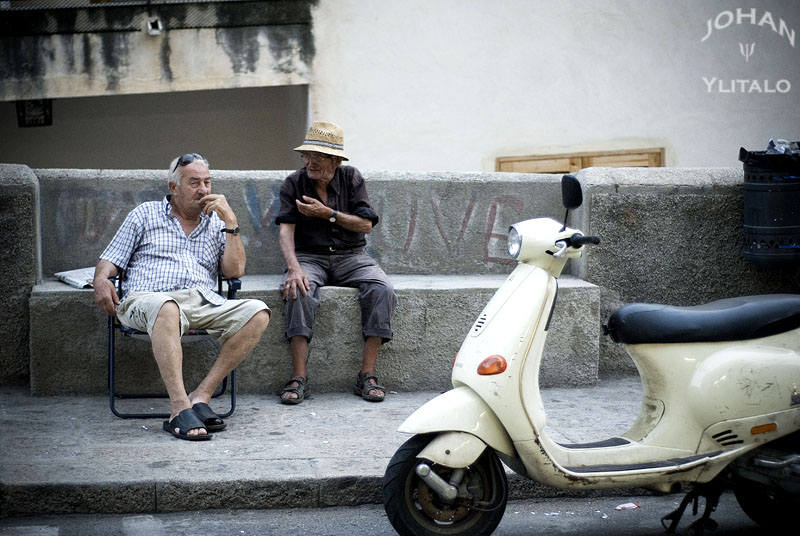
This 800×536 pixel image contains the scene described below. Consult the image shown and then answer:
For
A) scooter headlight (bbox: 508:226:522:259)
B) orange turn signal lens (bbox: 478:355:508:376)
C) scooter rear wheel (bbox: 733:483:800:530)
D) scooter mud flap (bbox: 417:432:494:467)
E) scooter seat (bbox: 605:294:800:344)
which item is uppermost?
scooter headlight (bbox: 508:226:522:259)

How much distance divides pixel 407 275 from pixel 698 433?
2888mm

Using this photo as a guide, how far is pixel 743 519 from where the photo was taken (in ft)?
13.8

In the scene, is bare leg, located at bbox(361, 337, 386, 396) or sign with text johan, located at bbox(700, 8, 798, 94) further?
sign with text johan, located at bbox(700, 8, 798, 94)

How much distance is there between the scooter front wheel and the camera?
3.63 metres

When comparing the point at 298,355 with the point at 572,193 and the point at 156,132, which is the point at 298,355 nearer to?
the point at 572,193

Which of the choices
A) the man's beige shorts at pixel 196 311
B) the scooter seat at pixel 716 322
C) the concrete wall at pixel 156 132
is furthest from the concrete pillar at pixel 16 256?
the concrete wall at pixel 156 132

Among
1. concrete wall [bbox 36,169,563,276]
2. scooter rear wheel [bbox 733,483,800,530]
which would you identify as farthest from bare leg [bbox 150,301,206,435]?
scooter rear wheel [bbox 733,483,800,530]

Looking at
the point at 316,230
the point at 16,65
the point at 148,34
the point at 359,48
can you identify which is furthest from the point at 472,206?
the point at 16,65

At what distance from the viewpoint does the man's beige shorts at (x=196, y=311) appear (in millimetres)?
5016

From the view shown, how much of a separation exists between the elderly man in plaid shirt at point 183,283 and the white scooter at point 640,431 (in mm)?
1586

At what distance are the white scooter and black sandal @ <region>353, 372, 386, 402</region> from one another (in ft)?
6.07

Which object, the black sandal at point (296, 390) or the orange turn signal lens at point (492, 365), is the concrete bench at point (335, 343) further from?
the orange turn signal lens at point (492, 365)

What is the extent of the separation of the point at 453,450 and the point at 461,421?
0.11m

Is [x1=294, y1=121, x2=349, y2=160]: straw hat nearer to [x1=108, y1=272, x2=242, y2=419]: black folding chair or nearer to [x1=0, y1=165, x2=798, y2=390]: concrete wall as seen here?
[x1=0, y1=165, x2=798, y2=390]: concrete wall
